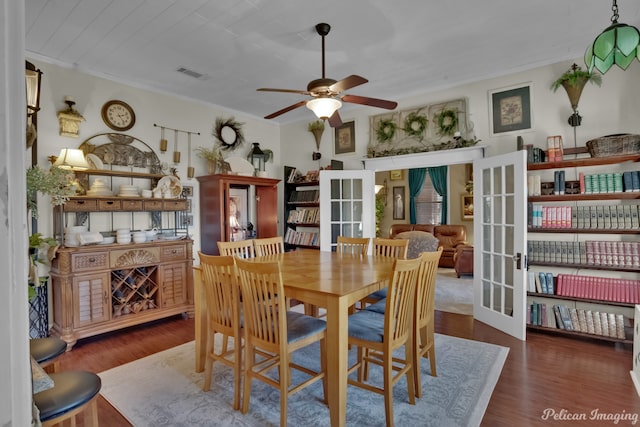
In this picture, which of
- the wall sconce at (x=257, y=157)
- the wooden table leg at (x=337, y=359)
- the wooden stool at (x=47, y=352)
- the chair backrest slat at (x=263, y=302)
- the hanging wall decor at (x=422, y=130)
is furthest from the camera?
the wall sconce at (x=257, y=157)

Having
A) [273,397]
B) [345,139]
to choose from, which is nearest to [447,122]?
[345,139]

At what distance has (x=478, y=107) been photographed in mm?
4184

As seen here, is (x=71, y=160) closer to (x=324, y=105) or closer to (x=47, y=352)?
(x=47, y=352)

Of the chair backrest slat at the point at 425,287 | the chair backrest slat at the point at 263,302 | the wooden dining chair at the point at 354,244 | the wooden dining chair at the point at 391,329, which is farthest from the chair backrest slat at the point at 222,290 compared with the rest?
the wooden dining chair at the point at 354,244

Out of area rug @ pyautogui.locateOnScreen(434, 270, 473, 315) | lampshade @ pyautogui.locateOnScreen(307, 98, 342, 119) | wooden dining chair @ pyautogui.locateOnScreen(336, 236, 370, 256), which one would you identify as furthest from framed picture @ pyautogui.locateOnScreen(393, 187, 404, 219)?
lampshade @ pyautogui.locateOnScreen(307, 98, 342, 119)

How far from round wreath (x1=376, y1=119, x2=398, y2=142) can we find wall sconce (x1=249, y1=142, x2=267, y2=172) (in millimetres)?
1920

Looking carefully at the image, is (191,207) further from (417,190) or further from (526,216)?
(417,190)

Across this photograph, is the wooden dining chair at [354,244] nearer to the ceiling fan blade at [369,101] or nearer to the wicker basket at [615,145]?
the ceiling fan blade at [369,101]

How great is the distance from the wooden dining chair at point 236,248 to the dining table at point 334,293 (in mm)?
486

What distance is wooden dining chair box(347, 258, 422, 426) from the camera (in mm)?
2062

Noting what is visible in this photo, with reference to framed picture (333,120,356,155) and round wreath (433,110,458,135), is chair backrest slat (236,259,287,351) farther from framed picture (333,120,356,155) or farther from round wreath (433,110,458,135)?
framed picture (333,120,356,155)

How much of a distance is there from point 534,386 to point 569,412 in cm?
32

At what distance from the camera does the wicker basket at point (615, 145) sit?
3.08 meters

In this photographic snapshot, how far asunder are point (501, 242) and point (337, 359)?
2.65 meters
